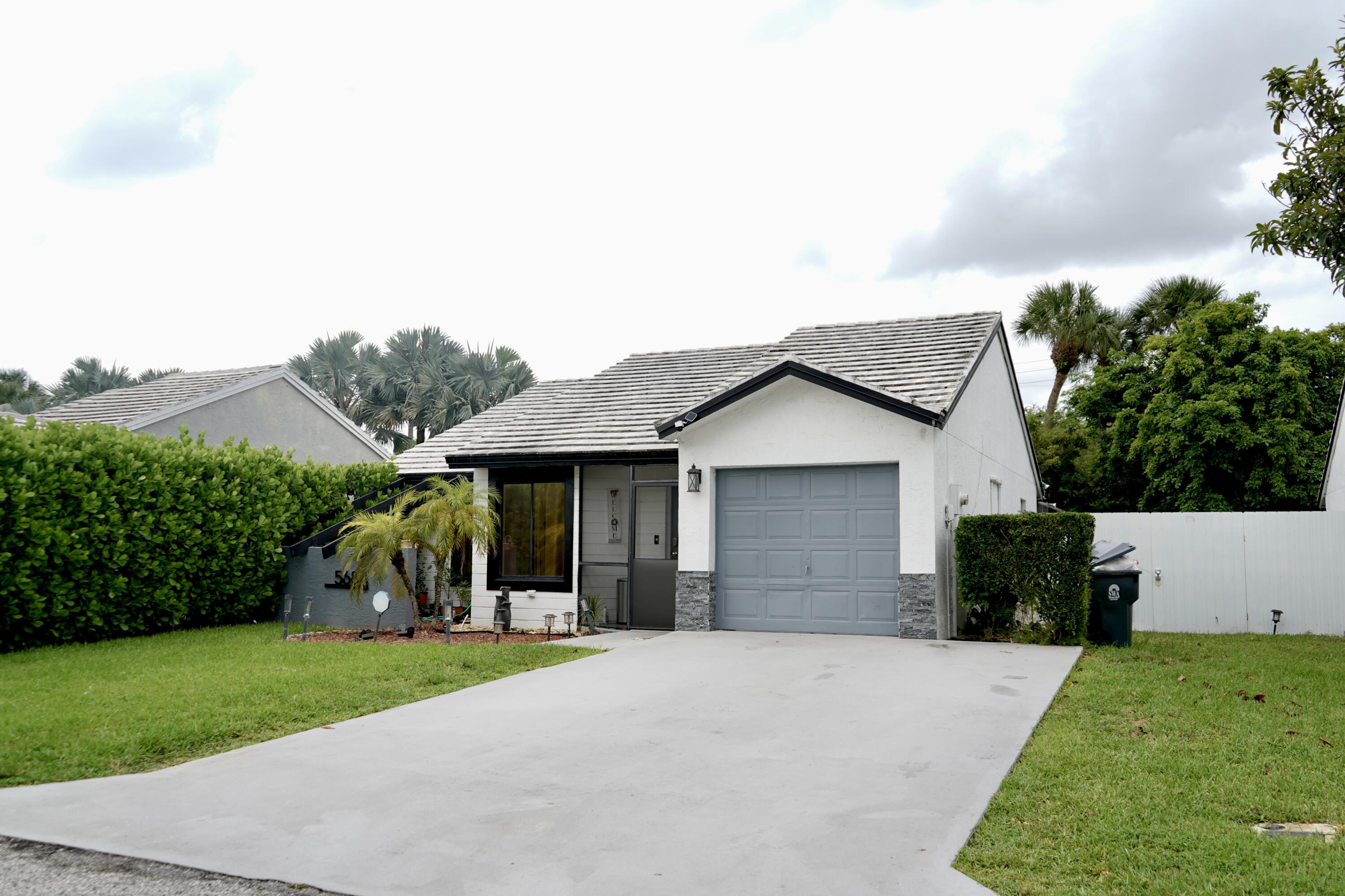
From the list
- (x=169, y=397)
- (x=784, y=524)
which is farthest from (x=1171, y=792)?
(x=169, y=397)

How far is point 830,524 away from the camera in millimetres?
12344

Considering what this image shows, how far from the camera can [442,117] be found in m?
14.7

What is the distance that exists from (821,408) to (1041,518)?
3.21 metres

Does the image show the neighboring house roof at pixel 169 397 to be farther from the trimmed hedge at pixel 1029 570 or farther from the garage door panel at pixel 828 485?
the trimmed hedge at pixel 1029 570

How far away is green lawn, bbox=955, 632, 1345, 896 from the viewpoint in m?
3.93

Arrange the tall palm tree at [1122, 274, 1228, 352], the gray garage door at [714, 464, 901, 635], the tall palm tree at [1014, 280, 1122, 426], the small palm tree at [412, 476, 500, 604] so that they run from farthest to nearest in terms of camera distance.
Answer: the tall palm tree at [1014, 280, 1122, 426] → the tall palm tree at [1122, 274, 1228, 352] → the small palm tree at [412, 476, 500, 604] → the gray garage door at [714, 464, 901, 635]

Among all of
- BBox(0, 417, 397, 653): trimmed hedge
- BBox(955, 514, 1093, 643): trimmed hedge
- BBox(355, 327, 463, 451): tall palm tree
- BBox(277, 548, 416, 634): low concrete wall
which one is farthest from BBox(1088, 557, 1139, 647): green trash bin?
BBox(355, 327, 463, 451): tall palm tree

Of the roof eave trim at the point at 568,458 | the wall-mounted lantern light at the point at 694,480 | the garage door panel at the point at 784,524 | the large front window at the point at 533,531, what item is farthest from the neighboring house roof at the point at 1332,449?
the large front window at the point at 533,531

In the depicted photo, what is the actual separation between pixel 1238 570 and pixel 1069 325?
602 inches

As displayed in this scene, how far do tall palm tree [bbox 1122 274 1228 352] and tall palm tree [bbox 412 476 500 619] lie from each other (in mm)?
22457

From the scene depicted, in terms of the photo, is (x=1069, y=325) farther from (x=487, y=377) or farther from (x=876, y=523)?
(x=876, y=523)

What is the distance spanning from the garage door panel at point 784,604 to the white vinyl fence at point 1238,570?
7477 mm

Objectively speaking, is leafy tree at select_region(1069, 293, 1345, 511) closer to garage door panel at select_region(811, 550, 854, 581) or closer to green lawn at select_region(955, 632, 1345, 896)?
garage door panel at select_region(811, 550, 854, 581)

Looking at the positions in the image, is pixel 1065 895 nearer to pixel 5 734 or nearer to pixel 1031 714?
pixel 1031 714
